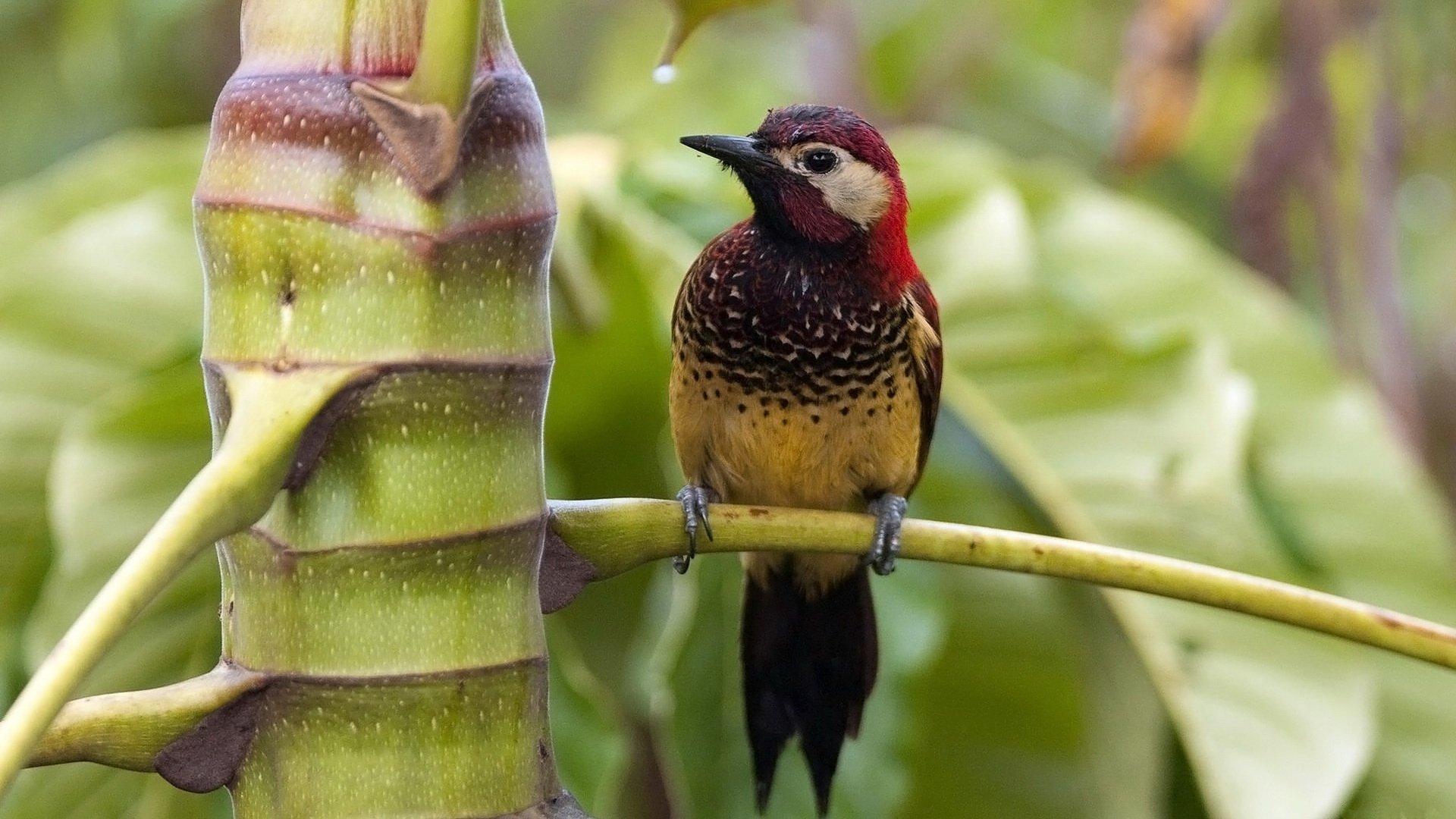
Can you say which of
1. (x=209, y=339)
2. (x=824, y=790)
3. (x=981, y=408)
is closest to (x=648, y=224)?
(x=981, y=408)

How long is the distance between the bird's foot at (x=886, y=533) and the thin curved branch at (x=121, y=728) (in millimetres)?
319

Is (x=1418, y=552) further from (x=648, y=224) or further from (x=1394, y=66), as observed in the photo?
(x=1394, y=66)

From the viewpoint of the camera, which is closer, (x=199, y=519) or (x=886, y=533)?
(x=199, y=519)

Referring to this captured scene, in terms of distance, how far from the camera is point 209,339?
2.08ft

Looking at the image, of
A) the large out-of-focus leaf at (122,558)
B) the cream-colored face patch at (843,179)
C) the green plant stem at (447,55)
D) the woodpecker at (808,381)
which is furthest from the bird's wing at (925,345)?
the green plant stem at (447,55)

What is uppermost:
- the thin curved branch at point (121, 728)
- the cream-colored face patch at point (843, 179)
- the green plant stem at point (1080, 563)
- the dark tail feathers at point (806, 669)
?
the cream-colored face patch at point (843, 179)

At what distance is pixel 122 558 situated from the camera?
1.22 metres

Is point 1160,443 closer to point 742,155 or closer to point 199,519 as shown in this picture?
point 742,155

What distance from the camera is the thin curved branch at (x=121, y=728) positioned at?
23.0 inches

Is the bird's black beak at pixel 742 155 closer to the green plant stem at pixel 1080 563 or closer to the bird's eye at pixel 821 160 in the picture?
the bird's eye at pixel 821 160

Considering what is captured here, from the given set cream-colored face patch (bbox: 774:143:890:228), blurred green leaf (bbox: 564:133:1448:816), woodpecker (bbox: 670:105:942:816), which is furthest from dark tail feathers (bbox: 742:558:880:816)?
cream-colored face patch (bbox: 774:143:890:228)

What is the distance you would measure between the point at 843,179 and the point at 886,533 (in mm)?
461

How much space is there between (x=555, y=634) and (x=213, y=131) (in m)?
0.73

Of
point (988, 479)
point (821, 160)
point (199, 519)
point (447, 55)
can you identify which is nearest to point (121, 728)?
point (199, 519)
